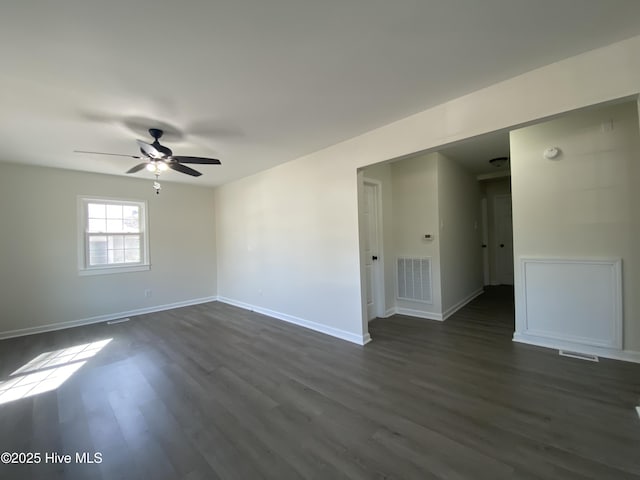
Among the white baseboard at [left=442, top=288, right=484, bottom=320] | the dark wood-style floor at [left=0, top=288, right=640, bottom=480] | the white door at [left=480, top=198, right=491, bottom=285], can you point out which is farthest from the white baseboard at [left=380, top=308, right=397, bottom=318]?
the white door at [left=480, top=198, right=491, bottom=285]

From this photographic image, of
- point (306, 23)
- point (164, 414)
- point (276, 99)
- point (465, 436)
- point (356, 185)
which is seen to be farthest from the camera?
point (356, 185)

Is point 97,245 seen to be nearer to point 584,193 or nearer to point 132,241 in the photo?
point 132,241

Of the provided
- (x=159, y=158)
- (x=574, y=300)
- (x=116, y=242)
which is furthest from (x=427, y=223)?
(x=116, y=242)

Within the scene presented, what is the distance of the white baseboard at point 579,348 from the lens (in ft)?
8.64

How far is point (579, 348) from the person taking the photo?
113 inches

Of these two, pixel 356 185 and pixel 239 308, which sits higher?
pixel 356 185

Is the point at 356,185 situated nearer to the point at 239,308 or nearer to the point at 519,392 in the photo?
the point at 519,392

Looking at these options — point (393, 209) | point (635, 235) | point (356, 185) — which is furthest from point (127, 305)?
point (635, 235)

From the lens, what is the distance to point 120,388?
2.49 m

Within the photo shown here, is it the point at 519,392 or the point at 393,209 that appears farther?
the point at 393,209

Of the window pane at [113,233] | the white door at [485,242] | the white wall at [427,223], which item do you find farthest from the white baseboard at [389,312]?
the window pane at [113,233]

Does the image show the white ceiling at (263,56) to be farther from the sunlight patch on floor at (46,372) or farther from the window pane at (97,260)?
the sunlight patch on floor at (46,372)

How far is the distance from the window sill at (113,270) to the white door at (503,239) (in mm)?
7913

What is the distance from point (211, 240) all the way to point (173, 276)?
1.09 m
